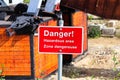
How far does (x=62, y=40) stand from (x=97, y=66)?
6.07m

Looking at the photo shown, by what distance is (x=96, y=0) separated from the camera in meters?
9.54

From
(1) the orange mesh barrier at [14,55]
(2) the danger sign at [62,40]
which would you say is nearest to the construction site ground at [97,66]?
(1) the orange mesh barrier at [14,55]

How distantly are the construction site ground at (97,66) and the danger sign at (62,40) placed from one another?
4.05m

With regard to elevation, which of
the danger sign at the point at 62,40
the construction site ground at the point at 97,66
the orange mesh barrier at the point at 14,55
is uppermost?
the danger sign at the point at 62,40

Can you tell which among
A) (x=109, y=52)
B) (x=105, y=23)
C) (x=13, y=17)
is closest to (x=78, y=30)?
(x=13, y=17)

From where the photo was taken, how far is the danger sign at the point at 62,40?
16.5 ft

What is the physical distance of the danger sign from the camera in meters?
5.04

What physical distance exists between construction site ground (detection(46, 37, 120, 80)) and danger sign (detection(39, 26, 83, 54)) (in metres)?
4.05

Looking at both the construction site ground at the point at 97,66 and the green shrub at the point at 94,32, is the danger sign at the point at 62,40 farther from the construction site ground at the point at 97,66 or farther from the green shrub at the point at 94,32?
the green shrub at the point at 94,32

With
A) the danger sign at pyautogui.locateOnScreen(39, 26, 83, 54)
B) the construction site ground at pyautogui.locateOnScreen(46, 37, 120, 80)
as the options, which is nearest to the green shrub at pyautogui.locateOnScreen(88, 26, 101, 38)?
the construction site ground at pyautogui.locateOnScreen(46, 37, 120, 80)

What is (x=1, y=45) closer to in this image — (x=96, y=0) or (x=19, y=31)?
(x=19, y=31)

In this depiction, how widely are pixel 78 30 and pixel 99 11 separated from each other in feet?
15.1

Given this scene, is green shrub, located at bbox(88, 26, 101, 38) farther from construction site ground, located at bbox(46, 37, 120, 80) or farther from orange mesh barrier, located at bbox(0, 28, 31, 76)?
orange mesh barrier, located at bbox(0, 28, 31, 76)

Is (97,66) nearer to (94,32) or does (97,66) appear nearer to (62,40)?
(94,32)
